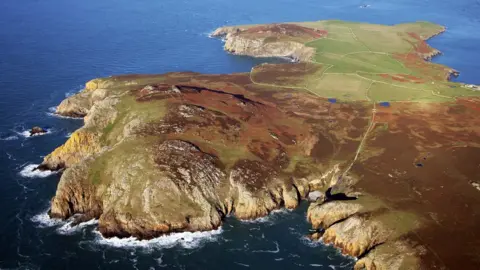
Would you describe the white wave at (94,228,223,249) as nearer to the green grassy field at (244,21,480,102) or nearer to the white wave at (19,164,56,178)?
the white wave at (19,164,56,178)

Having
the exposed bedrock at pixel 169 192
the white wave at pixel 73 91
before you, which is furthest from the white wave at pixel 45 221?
the white wave at pixel 73 91

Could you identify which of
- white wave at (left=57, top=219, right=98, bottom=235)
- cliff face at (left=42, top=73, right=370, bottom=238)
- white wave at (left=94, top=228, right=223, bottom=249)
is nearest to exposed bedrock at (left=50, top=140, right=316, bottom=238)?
cliff face at (left=42, top=73, right=370, bottom=238)

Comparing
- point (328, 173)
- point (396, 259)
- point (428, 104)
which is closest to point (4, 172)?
point (328, 173)

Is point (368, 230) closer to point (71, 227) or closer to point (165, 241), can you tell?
point (165, 241)

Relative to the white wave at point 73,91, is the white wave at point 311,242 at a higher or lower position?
lower

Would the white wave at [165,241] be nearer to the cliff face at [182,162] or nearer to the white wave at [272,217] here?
the cliff face at [182,162]

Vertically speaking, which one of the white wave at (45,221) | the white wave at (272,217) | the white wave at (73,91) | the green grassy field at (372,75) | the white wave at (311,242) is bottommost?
the white wave at (311,242)
